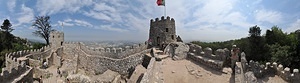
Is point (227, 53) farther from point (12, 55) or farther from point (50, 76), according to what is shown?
point (12, 55)

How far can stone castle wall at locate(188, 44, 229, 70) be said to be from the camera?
14875mm

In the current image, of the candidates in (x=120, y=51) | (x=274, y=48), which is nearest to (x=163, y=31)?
(x=120, y=51)

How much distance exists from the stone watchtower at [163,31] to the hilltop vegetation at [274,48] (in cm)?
1156

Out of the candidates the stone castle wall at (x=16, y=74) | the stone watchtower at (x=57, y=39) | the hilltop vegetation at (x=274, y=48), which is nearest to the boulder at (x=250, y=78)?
the stone castle wall at (x=16, y=74)

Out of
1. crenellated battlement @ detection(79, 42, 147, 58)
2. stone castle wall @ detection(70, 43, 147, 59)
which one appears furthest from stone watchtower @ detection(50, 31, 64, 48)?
stone castle wall @ detection(70, 43, 147, 59)

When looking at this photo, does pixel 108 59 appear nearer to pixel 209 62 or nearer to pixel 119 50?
pixel 119 50

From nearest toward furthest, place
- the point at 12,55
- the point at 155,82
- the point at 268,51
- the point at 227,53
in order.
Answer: the point at 155,82
the point at 227,53
the point at 12,55
the point at 268,51

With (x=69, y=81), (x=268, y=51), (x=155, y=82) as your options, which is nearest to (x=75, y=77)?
(x=69, y=81)

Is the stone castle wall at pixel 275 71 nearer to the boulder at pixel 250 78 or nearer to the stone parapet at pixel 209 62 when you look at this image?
the stone parapet at pixel 209 62

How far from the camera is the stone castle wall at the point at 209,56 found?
586 inches

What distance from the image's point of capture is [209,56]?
53.2ft

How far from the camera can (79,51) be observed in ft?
84.9

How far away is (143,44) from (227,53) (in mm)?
9391

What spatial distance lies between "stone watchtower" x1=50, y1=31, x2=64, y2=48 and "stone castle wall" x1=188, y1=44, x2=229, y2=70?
1731cm
